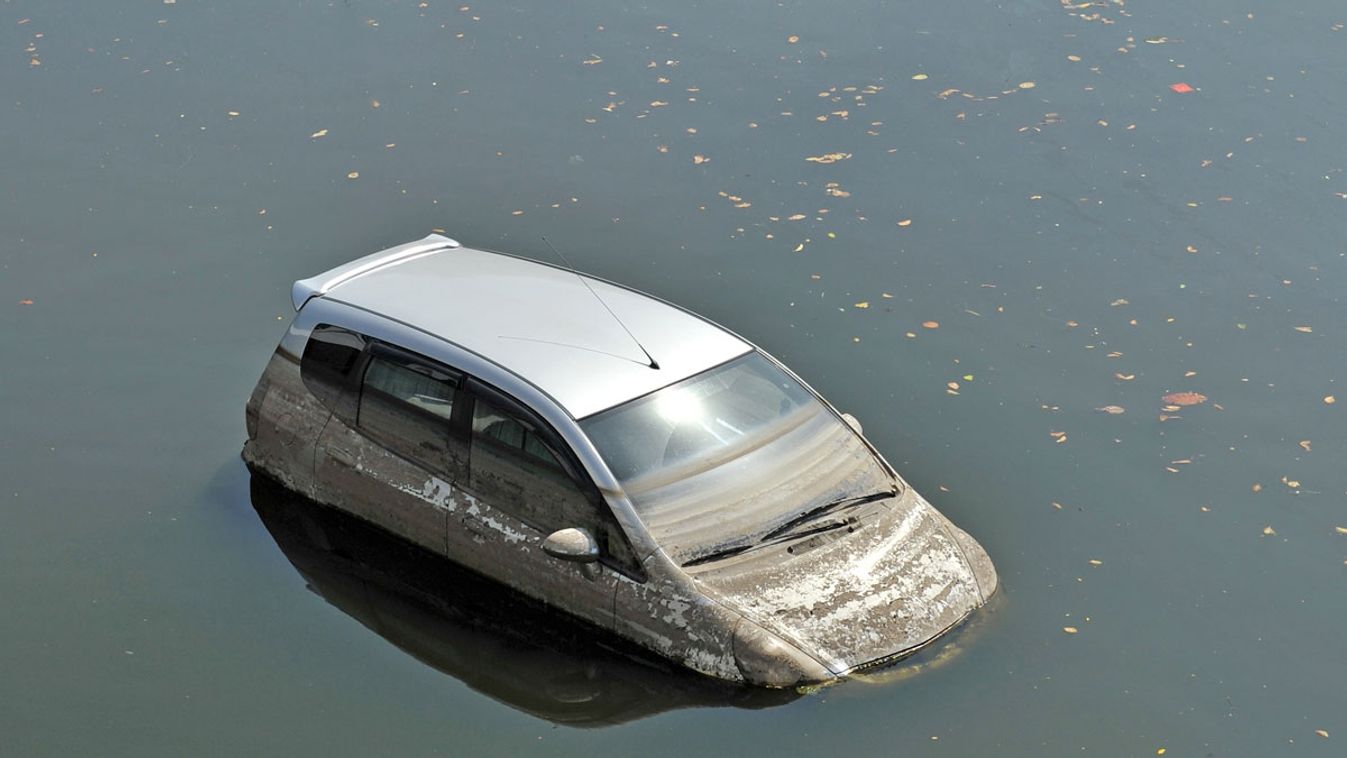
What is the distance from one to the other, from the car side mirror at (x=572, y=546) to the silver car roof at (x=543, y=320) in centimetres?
66

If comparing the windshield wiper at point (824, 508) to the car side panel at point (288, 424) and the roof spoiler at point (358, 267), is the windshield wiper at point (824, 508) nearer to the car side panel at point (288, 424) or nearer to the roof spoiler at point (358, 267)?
the car side panel at point (288, 424)

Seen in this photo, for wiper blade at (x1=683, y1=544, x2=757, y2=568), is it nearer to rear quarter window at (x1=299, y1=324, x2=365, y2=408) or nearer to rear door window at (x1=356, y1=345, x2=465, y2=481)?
rear door window at (x1=356, y1=345, x2=465, y2=481)

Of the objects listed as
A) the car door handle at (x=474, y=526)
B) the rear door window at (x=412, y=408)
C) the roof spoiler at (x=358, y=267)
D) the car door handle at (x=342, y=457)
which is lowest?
the car door handle at (x=474, y=526)

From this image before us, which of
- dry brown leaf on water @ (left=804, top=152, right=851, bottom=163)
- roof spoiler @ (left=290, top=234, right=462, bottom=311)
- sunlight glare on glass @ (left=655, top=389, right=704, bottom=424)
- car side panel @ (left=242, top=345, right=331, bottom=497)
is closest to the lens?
sunlight glare on glass @ (left=655, top=389, right=704, bottom=424)

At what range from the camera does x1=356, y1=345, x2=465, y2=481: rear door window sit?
904 centimetres

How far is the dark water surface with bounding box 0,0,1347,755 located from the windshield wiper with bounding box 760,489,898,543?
3.17 ft

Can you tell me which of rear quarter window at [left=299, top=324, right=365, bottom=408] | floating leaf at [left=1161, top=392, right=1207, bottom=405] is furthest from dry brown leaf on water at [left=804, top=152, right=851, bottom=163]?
rear quarter window at [left=299, top=324, right=365, bottom=408]

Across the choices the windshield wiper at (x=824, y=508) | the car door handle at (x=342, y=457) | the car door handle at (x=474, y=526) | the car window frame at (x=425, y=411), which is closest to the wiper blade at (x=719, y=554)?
the windshield wiper at (x=824, y=508)

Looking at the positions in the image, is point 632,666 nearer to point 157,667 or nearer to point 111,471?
point 157,667

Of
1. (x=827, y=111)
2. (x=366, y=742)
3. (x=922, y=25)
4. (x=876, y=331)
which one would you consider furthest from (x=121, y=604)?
(x=922, y=25)

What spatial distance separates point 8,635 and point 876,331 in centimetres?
695

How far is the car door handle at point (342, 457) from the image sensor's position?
9570 mm

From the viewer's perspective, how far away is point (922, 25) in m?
18.5

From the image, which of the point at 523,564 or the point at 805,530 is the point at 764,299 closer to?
the point at 805,530
